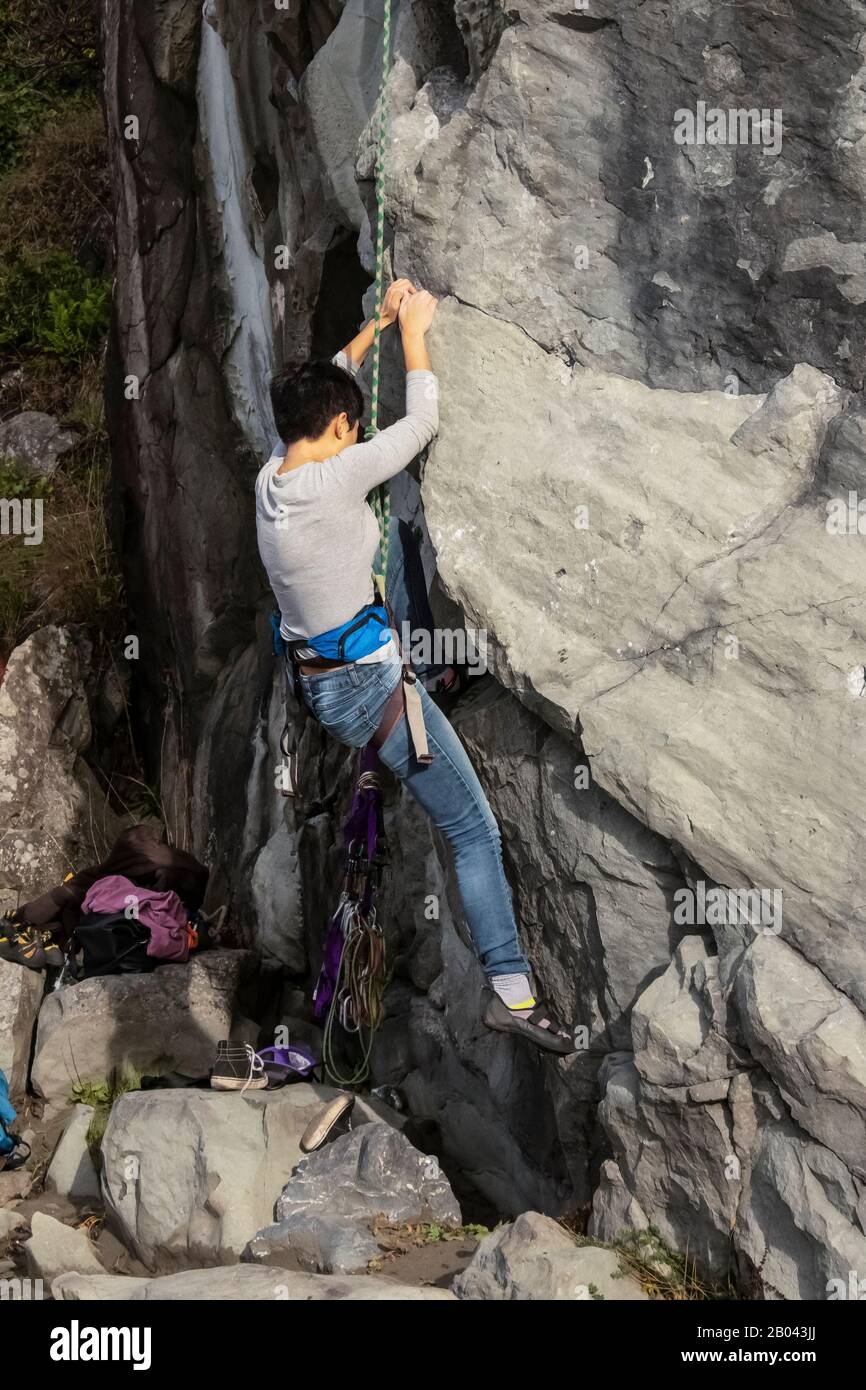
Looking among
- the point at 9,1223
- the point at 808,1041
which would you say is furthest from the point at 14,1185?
the point at 808,1041

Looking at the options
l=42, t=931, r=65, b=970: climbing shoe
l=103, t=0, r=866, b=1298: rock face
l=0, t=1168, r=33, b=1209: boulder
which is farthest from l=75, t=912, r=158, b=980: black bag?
l=103, t=0, r=866, b=1298: rock face

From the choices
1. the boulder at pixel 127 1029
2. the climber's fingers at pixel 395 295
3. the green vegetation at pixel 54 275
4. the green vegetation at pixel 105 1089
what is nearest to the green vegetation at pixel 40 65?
the green vegetation at pixel 54 275

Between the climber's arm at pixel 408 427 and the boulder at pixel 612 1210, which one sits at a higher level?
the climber's arm at pixel 408 427

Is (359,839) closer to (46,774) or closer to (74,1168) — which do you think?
(74,1168)

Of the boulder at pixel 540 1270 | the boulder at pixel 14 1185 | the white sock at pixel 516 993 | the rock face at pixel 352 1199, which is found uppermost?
the white sock at pixel 516 993

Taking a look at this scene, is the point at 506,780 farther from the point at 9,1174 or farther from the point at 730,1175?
the point at 9,1174

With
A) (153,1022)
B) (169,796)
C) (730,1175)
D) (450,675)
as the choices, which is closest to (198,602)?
(169,796)

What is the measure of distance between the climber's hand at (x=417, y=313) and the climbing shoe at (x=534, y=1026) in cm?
210

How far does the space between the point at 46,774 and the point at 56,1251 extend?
506 centimetres

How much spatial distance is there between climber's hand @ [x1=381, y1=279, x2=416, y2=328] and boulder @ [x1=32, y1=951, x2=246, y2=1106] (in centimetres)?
380

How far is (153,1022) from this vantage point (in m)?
6.97

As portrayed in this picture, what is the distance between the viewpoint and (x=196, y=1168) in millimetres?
5035

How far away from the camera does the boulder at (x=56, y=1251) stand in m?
5.04

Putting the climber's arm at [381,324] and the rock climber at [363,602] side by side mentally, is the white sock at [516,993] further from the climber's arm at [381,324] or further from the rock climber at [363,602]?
the climber's arm at [381,324]
